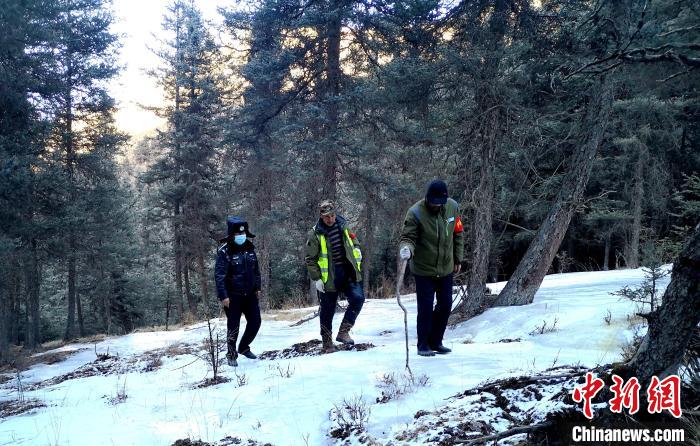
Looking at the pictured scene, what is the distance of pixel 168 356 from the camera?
852 centimetres

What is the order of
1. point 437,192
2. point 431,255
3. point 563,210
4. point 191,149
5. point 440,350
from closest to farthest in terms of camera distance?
point 437,192 → point 431,255 → point 440,350 → point 563,210 → point 191,149

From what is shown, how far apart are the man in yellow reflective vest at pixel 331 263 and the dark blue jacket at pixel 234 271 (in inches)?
35.2

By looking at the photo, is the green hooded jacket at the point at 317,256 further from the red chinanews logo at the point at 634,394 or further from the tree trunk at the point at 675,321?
the tree trunk at the point at 675,321

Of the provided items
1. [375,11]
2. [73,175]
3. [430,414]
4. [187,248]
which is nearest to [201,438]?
[430,414]

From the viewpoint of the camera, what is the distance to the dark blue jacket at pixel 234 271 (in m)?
6.30

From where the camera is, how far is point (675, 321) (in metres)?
2.19

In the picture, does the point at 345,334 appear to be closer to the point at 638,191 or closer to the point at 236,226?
the point at 236,226

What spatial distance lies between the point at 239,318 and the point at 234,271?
744mm

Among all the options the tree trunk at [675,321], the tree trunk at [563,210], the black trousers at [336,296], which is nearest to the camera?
the tree trunk at [675,321]

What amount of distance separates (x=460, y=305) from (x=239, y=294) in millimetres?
4363

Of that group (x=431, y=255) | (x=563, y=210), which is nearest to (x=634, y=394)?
(x=431, y=255)

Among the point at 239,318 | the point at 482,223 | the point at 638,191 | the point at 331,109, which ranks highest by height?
the point at 331,109

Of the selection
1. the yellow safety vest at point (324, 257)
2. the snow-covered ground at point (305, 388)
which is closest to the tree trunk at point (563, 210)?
the snow-covered ground at point (305, 388)

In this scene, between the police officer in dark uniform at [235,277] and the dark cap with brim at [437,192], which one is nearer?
the dark cap with brim at [437,192]
